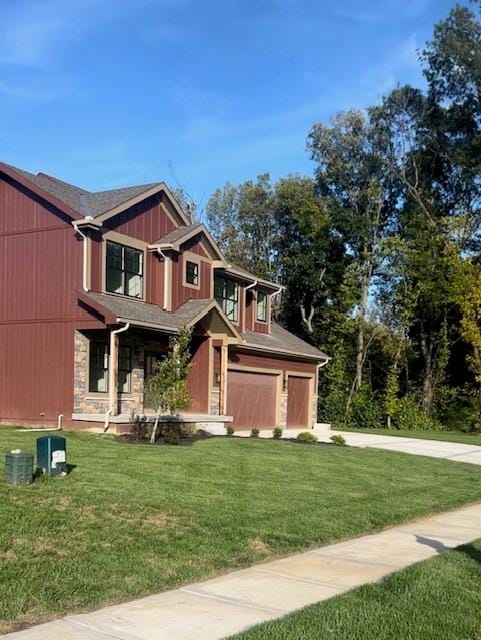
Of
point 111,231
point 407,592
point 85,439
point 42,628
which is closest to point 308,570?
point 407,592

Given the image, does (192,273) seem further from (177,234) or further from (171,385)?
(171,385)

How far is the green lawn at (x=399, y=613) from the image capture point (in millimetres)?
4707

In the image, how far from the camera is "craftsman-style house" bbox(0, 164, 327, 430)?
18.3 meters

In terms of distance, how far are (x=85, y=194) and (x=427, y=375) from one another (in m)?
22.0

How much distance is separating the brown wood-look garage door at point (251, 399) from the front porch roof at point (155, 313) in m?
2.70

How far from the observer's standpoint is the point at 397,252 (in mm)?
36000

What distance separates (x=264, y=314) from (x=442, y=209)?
1640 cm

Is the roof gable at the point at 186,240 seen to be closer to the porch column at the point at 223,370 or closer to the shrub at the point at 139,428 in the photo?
the porch column at the point at 223,370

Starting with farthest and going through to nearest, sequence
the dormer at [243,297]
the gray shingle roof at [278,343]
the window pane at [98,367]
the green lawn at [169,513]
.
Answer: the dormer at [243,297]
the gray shingle roof at [278,343]
the window pane at [98,367]
the green lawn at [169,513]

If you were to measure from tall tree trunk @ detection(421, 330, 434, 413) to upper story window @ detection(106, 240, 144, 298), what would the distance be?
20.5 metres

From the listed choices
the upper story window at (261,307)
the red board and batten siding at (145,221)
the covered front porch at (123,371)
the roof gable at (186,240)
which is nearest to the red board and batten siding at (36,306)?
the covered front porch at (123,371)

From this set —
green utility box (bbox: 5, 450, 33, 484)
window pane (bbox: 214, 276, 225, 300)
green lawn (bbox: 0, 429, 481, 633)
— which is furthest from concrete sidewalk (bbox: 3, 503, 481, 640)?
window pane (bbox: 214, 276, 225, 300)

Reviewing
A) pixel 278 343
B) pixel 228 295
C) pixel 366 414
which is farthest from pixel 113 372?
pixel 366 414

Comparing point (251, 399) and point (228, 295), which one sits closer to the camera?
point (251, 399)
